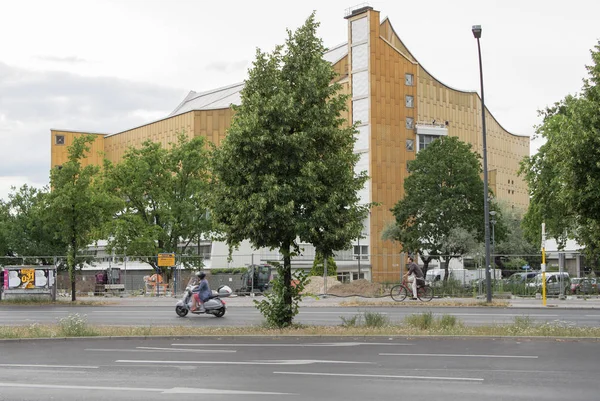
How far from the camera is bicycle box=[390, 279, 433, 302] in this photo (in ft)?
112

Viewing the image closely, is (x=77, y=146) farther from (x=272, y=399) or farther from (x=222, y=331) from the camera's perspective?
(x=272, y=399)

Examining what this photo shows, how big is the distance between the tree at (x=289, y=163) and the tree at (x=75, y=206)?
20.9 meters

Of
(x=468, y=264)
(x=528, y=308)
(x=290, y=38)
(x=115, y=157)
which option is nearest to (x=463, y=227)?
(x=468, y=264)

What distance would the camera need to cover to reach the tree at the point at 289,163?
63.6 feet

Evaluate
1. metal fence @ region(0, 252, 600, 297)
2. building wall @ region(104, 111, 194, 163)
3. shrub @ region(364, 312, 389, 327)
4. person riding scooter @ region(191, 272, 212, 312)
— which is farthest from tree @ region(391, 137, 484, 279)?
shrub @ region(364, 312, 389, 327)

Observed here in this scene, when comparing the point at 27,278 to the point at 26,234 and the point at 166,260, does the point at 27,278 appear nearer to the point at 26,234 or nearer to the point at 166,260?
the point at 166,260

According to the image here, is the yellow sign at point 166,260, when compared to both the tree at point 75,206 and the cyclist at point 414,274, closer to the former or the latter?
the tree at point 75,206

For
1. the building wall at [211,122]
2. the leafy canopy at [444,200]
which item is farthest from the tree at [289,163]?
the building wall at [211,122]

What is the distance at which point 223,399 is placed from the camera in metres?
9.54

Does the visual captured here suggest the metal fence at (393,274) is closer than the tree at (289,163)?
No

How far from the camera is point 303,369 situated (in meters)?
12.5

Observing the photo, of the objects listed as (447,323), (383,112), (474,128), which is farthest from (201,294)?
(474,128)

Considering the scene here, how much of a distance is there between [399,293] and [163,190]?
33679 millimetres

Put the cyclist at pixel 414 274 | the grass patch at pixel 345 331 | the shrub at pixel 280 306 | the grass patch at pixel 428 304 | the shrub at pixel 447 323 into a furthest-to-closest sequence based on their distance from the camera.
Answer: the cyclist at pixel 414 274
the grass patch at pixel 428 304
the shrub at pixel 280 306
the shrub at pixel 447 323
the grass patch at pixel 345 331
